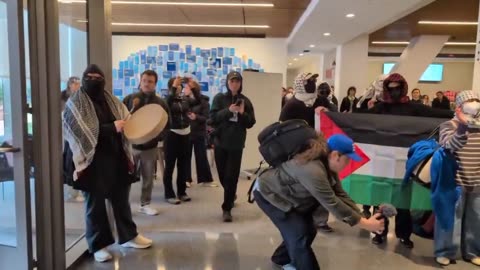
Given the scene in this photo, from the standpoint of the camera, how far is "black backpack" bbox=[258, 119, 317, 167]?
7.70 ft

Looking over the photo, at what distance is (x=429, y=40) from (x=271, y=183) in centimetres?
875

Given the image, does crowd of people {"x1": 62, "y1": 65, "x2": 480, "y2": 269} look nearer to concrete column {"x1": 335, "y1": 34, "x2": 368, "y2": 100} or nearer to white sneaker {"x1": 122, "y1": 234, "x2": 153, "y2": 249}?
white sneaker {"x1": 122, "y1": 234, "x2": 153, "y2": 249}

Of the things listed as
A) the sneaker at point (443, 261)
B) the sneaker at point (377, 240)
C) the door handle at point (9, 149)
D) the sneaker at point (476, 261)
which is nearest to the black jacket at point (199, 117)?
the sneaker at point (377, 240)

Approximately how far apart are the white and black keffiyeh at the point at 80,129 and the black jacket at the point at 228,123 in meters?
1.28

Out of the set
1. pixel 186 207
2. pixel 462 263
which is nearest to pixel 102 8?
pixel 186 207

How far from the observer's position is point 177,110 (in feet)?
15.1

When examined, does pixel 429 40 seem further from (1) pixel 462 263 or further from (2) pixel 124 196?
(2) pixel 124 196

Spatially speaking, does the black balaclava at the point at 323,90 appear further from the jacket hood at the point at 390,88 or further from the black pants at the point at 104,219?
the black pants at the point at 104,219

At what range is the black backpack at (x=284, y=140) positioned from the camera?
235 cm


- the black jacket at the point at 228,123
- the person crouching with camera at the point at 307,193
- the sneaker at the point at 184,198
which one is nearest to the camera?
the person crouching with camera at the point at 307,193

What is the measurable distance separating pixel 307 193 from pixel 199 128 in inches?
120

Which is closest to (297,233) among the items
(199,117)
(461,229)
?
(461,229)

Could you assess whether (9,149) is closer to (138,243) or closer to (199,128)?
(138,243)

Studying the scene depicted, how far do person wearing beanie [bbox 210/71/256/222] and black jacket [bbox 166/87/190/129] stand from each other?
2.43 feet
